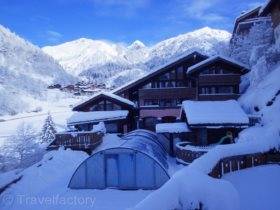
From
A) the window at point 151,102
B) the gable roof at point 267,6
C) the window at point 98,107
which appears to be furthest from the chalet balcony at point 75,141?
the gable roof at point 267,6

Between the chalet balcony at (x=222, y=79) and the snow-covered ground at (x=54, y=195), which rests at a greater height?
the chalet balcony at (x=222, y=79)

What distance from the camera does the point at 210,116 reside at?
29859 millimetres

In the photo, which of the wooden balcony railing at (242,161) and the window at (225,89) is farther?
the window at (225,89)

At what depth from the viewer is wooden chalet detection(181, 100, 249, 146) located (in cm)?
2892

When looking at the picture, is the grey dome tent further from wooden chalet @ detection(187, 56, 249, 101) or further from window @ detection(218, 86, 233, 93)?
window @ detection(218, 86, 233, 93)

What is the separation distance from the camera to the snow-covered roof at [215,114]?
28906 millimetres

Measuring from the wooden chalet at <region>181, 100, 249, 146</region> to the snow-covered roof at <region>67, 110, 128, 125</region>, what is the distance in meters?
7.92

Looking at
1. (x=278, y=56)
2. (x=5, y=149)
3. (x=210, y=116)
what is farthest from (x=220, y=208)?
(x=5, y=149)

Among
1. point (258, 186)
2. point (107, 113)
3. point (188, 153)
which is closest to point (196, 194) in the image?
point (258, 186)

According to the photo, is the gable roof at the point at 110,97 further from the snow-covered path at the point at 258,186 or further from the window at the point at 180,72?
the snow-covered path at the point at 258,186

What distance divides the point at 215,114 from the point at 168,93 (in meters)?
12.0

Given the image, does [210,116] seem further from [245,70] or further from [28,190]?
[28,190]

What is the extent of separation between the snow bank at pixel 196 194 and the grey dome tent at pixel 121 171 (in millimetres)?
14737

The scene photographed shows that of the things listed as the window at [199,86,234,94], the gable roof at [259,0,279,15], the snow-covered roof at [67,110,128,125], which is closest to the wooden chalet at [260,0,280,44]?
the gable roof at [259,0,279,15]
